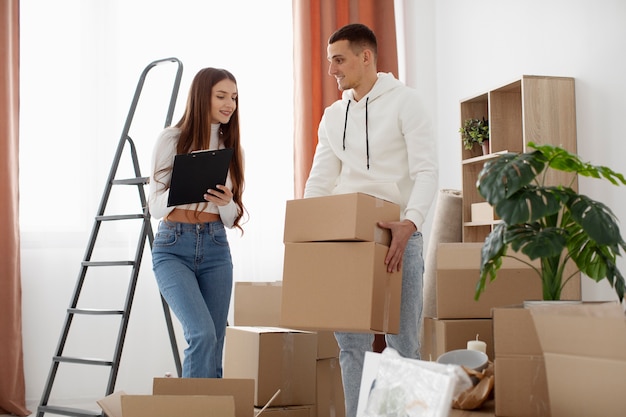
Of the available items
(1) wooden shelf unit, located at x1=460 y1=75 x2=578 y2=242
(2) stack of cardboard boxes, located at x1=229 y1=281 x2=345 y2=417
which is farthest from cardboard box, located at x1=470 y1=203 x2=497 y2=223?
(2) stack of cardboard boxes, located at x1=229 y1=281 x2=345 y2=417

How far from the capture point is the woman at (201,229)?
93.7 inches

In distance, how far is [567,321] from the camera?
4.49 feet

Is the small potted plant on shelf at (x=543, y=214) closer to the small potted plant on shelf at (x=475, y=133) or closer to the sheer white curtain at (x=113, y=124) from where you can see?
the small potted plant on shelf at (x=475, y=133)

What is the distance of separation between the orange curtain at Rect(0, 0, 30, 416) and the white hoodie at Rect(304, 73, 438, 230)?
1.98 meters

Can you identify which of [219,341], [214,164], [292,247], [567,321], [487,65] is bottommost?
[219,341]

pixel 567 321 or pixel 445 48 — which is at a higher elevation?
pixel 445 48

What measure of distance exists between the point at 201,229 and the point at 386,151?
0.69 meters

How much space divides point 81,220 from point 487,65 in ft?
7.46

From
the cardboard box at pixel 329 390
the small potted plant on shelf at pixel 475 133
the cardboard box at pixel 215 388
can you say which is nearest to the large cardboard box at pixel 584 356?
the cardboard box at pixel 215 388

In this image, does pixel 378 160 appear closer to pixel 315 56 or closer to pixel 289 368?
pixel 289 368

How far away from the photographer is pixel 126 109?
13.2 feet

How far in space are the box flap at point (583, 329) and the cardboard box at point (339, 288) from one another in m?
0.57

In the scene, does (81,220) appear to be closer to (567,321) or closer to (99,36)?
(99,36)

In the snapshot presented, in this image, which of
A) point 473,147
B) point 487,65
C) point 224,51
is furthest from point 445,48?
point 224,51
